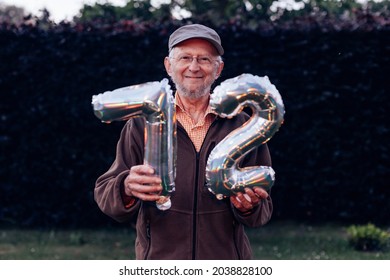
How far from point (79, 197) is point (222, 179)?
5.34m

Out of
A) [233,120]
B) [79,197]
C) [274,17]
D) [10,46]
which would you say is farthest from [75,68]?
[233,120]

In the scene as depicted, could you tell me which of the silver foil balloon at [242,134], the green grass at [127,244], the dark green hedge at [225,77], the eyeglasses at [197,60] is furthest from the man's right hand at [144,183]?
the dark green hedge at [225,77]

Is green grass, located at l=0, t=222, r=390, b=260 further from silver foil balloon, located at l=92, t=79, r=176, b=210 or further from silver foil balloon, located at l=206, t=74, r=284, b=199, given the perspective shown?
silver foil balloon, located at l=92, t=79, r=176, b=210

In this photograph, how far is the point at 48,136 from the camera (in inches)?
306

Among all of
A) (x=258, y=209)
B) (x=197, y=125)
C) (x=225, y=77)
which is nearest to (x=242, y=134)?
(x=197, y=125)

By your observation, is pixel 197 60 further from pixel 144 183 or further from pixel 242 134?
pixel 144 183

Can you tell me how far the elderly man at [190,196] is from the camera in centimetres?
285

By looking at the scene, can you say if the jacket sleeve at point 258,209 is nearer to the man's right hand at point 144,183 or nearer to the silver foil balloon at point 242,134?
the silver foil balloon at point 242,134

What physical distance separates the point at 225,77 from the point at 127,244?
2221 millimetres

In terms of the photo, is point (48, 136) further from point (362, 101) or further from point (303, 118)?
point (362, 101)

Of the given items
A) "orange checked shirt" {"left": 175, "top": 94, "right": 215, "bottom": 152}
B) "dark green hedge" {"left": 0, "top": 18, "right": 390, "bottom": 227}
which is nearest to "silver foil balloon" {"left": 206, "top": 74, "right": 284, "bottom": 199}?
"orange checked shirt" {"left": 175, "top": 94, "right": 215, "bottom": 152}

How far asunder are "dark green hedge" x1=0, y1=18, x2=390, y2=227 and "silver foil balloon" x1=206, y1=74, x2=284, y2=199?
4.67 m

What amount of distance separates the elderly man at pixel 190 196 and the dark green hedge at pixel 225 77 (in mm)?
4592

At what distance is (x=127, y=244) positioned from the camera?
24.7ft
